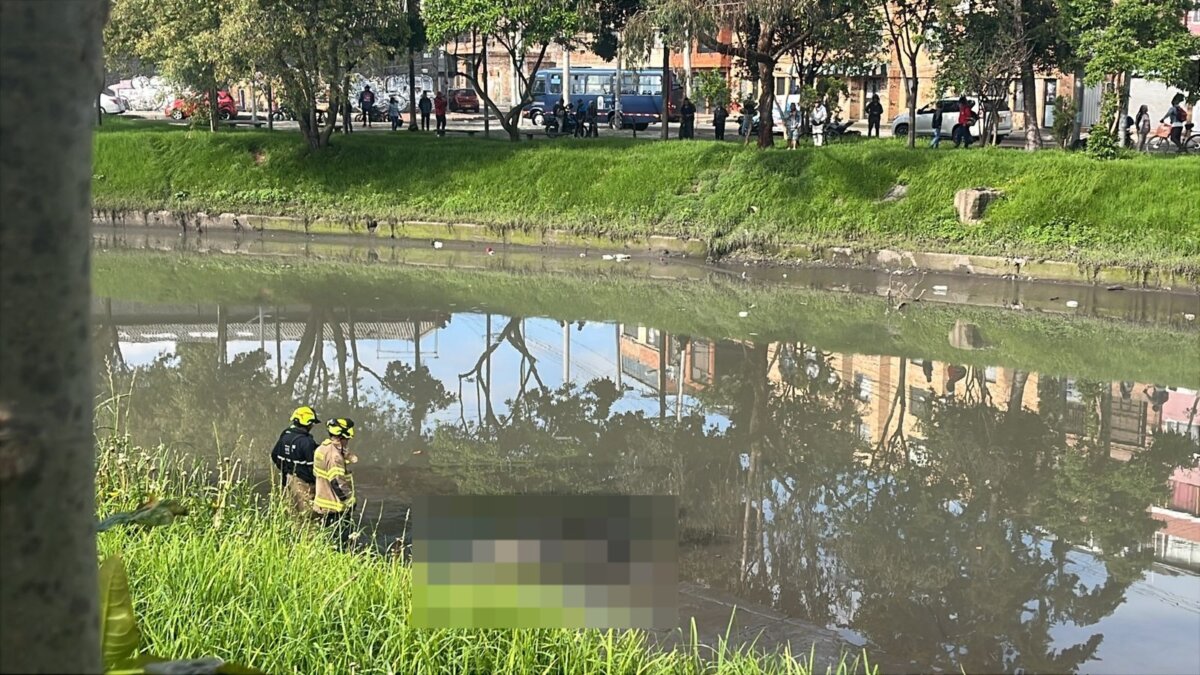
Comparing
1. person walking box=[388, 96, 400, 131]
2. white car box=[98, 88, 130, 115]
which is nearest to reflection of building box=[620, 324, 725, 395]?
person walking box=[388, 96, 400, 131]

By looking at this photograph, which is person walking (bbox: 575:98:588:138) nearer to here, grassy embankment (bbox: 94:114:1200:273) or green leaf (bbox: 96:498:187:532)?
grassy embankment (bbox: 94:114:1200:273)

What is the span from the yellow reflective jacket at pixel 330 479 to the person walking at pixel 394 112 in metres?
26.2

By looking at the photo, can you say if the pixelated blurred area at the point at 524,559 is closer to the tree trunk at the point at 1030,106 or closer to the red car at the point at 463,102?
the tree trunk at the point at 1030,106

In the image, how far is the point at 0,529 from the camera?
1.25 meters

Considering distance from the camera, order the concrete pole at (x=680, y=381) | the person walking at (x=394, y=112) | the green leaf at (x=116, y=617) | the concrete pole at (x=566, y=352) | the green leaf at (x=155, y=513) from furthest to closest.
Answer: the person walking at (x=394, y=112), the concrete pole at (x=566, y=352), the concrete pole at (x=680, y=381), the green leaf at (x=155, y=513), the green leaf at (x=116, y=617)

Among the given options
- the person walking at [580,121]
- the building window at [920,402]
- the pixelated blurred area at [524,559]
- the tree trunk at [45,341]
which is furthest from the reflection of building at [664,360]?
the person walking at [580,121]

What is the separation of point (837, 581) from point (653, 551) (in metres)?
3.55

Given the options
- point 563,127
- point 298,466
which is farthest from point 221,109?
point 298,466

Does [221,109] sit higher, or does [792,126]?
[221,109]

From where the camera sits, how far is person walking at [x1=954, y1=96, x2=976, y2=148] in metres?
25.9

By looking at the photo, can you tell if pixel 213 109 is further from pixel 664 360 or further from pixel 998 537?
pixel 998 537

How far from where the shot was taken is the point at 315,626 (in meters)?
5.07

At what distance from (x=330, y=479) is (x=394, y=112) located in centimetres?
2889

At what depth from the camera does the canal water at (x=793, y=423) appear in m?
7.66
